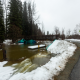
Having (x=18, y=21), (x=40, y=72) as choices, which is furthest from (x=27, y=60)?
(x=18, y=21)

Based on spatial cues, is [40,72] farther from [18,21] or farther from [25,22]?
[25,22]

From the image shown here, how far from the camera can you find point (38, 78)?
274cm

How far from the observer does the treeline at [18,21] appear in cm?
2292

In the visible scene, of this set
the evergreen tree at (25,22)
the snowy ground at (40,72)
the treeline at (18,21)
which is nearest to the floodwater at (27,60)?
the snowy ground at (40,72)

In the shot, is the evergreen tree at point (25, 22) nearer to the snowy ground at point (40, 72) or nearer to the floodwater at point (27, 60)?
the floodwater at point (27, 60)

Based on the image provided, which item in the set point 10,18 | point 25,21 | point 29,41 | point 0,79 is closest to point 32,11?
point 25,21

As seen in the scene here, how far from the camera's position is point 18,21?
27.4 meters

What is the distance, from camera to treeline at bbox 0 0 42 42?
2292 centimetres

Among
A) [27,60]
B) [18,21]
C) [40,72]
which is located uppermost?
[18,21]

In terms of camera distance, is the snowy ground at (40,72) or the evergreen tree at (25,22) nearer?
the snowy ground at (40,72)

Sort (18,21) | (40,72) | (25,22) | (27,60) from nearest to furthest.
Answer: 1. (40,72)
2. (27,60)
3. (18,21)
4. (25,22)

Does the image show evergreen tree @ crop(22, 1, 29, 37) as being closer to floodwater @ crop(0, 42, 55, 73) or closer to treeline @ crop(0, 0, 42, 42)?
treeline @ crop(0, 0, 42, 42)

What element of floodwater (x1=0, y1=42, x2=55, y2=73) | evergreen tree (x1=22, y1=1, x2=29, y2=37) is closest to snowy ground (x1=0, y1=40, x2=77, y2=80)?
floodwater (x1=0, y1=42, x2=55, y2=73)

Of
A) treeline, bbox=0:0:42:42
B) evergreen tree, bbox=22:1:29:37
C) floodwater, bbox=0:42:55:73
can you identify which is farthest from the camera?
evergreen tree, bbox=22:1:29:37
